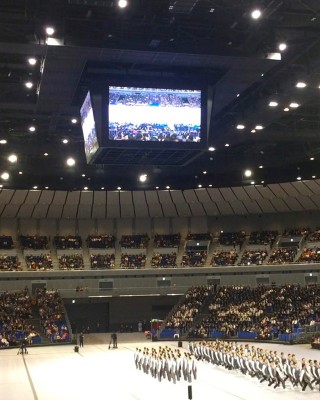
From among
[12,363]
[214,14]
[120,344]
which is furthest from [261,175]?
[214,14]

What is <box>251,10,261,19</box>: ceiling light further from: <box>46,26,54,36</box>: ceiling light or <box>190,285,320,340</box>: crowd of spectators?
<box>190,285,320,340</box>: crowd of spectators

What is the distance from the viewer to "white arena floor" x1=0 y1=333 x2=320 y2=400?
21.7 m

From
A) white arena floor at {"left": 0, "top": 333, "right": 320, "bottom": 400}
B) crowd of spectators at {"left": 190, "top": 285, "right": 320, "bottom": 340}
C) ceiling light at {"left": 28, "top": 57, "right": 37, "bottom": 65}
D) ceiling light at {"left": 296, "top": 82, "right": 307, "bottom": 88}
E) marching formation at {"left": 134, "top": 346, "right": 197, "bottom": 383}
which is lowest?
white arena floor at {"left": 0, "top": 333, "right": 320, "bottom": 400}

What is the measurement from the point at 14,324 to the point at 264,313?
63.9 feet

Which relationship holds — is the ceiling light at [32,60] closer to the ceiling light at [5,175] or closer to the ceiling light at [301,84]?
the ceiling light at [301,84]

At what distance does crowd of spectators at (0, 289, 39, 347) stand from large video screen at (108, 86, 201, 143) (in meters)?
29.7

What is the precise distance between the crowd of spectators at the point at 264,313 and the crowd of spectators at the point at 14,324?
1270 centimetres

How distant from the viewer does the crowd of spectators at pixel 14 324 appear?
1729 inches

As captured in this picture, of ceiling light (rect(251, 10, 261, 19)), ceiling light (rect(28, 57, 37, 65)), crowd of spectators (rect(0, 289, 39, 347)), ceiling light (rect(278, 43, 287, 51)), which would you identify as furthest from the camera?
crowd of spectators (rect(0, 289, 39, 347))

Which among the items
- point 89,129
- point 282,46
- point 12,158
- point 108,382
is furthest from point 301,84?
point 12,158

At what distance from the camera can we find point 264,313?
1822 inches

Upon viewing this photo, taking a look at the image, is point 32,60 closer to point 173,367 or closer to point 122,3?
point 122,3

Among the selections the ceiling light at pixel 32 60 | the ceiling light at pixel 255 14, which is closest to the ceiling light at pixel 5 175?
the ceiling light at pixel 32 60

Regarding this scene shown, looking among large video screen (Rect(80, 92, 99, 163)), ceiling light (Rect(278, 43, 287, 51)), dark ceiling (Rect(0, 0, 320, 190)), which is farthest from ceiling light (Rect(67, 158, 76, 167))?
ceiling light (Rect(278, 43, 287, 51))
